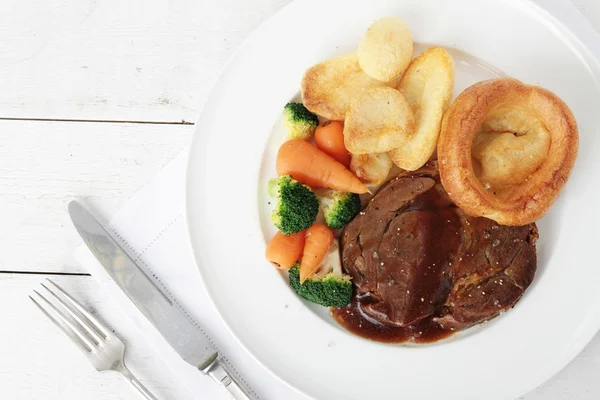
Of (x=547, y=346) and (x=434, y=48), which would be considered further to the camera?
(x=547, y=346)

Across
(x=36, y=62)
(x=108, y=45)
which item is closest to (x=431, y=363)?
(x=108, y=45)

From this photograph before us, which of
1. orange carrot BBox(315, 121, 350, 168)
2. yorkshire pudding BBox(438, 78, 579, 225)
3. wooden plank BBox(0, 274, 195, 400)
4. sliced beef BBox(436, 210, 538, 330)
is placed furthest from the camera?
wooden plank BBox(0, 274, 195, 400)

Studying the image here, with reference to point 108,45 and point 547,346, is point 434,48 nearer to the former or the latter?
point 547,346

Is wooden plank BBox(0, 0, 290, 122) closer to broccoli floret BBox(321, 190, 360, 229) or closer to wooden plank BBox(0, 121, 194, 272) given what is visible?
wooden plank BBox(0, 121, 194, 272)

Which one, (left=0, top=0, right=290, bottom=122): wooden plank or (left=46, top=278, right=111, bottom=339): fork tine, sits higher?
(left=0, top=0, right=290, bottom=122): wooden plank

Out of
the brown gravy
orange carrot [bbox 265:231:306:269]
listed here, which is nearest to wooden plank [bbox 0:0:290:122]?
orange carrot [bbox 265:231:306:269]

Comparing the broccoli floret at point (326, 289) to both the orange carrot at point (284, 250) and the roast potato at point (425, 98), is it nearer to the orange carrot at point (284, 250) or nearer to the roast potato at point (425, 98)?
the orange carrot at point (284, 250)
